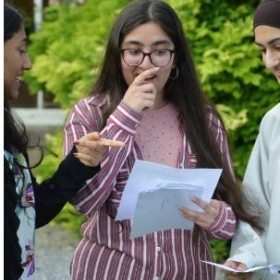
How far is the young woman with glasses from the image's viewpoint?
285 centimetres

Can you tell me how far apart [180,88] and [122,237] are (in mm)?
577

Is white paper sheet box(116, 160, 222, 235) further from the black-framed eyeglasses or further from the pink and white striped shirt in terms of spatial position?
the black-framed eyeglasses

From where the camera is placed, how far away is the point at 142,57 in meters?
2.89

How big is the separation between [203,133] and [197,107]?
11 centimetres

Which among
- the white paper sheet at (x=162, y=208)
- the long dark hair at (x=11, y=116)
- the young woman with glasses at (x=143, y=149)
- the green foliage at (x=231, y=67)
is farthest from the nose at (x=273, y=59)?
the green foliage at (x=231, y=67)

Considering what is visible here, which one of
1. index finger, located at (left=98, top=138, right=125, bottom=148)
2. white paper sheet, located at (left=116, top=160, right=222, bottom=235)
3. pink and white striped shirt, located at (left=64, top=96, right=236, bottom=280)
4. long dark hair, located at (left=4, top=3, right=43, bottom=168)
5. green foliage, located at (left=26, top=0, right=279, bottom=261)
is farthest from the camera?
green foliage, located at (left=26, top=0, right=279, bottom=261)

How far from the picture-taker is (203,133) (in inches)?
119

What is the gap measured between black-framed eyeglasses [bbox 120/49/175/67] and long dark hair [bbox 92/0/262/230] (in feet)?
0.19

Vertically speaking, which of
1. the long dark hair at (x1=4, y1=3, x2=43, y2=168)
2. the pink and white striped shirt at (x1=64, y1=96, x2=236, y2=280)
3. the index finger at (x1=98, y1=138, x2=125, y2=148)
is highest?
the long dark hair at (x1=4, y1=3, x2=43, y2=168)

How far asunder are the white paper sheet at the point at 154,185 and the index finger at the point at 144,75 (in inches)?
10.8

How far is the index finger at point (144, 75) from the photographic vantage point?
2836 millimetres

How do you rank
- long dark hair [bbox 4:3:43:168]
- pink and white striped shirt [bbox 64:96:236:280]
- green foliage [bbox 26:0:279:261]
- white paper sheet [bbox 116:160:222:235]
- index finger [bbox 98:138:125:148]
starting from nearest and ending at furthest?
long dark hair [bbox 4:3:43:168] < index finger [bbox 98:138:125:148] < white paper sheet [bbox 116:160:222:235] < pink and white striped shirt [bbox 64:96:236:280] < green foliage [bbox 26:0:279:261]

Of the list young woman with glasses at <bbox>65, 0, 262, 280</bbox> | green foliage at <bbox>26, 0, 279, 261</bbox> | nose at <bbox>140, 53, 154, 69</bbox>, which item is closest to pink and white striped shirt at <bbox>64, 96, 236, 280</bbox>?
young woman with glasses at <bbox>65, 0, 262, 280</bbox>

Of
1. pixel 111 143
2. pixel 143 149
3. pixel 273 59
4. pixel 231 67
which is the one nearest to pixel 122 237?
pixel 143 149
